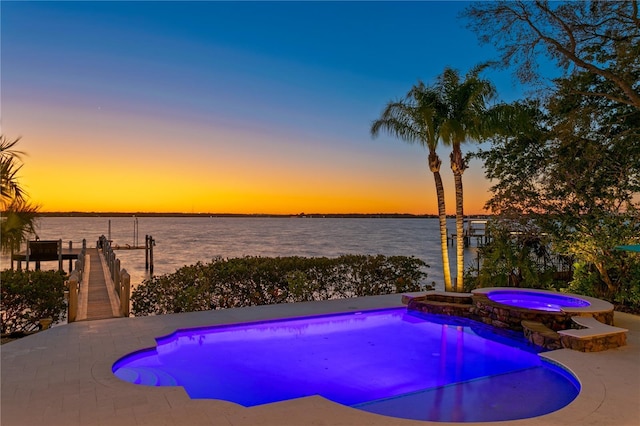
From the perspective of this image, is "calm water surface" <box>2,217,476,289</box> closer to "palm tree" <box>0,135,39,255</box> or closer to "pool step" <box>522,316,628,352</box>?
"palm tree" <box>0,135,39,255</box>

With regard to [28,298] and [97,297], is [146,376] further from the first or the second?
[97,297]

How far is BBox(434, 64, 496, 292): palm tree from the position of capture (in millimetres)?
10844

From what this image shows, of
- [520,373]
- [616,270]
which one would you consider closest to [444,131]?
[616,270]

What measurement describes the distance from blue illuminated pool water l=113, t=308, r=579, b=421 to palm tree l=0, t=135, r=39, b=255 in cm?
320

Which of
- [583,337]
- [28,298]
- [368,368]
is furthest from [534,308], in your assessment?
[28,298]

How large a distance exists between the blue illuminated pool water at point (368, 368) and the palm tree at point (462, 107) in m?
4.34

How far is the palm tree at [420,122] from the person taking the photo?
11.1 metres

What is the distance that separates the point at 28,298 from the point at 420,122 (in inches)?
381

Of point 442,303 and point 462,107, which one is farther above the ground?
point 462,107

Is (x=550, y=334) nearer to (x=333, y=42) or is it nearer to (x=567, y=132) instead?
(x=567, y=132)

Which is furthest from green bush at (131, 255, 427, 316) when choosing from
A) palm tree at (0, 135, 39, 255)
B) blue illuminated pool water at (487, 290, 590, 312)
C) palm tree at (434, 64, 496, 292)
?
blue illuminated pool water at (487, 290, 590, 312)

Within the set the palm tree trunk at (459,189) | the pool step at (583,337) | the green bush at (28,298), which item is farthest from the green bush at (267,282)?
the pool step at (583,337)

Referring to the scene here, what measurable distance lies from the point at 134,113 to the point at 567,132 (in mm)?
15236

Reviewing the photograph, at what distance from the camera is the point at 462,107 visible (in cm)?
1099
